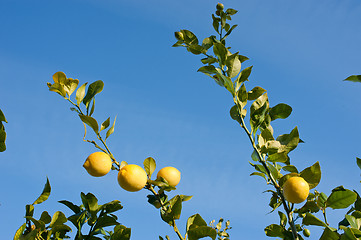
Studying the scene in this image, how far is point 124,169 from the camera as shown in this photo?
1.37m

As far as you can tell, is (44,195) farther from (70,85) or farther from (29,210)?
(70,85)

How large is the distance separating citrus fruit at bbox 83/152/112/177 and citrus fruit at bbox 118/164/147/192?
0.07 metres

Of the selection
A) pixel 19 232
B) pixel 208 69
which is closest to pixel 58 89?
pixel 19 232

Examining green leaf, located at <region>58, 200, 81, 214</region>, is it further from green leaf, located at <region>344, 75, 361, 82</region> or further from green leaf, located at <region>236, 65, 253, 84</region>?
green leaf, located at <region>344, 75, 361, 82</region>

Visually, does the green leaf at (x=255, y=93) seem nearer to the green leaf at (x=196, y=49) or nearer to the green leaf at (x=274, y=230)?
the green leaf at (x=196, y=49)

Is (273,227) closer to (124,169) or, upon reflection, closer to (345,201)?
(345,201)

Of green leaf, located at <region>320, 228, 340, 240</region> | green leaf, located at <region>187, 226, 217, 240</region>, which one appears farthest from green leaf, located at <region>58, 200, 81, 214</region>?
green leaf, located at <region>320, 228, 340, 240</region>

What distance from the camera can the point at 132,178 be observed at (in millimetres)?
1313

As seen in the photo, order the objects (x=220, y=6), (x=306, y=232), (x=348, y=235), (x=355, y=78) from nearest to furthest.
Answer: (x=348, y=235), (x=355, y=78), (x=306, y=232), (x=220, y=6)

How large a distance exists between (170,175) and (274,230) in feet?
1.97

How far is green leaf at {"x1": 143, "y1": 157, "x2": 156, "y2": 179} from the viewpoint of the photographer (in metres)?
1.47

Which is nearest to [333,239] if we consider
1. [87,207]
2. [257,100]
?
[257,100]

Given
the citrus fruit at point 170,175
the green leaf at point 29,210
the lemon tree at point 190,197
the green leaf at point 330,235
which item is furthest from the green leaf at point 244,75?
the green leaf at point 29,210

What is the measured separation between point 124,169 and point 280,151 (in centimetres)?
74
